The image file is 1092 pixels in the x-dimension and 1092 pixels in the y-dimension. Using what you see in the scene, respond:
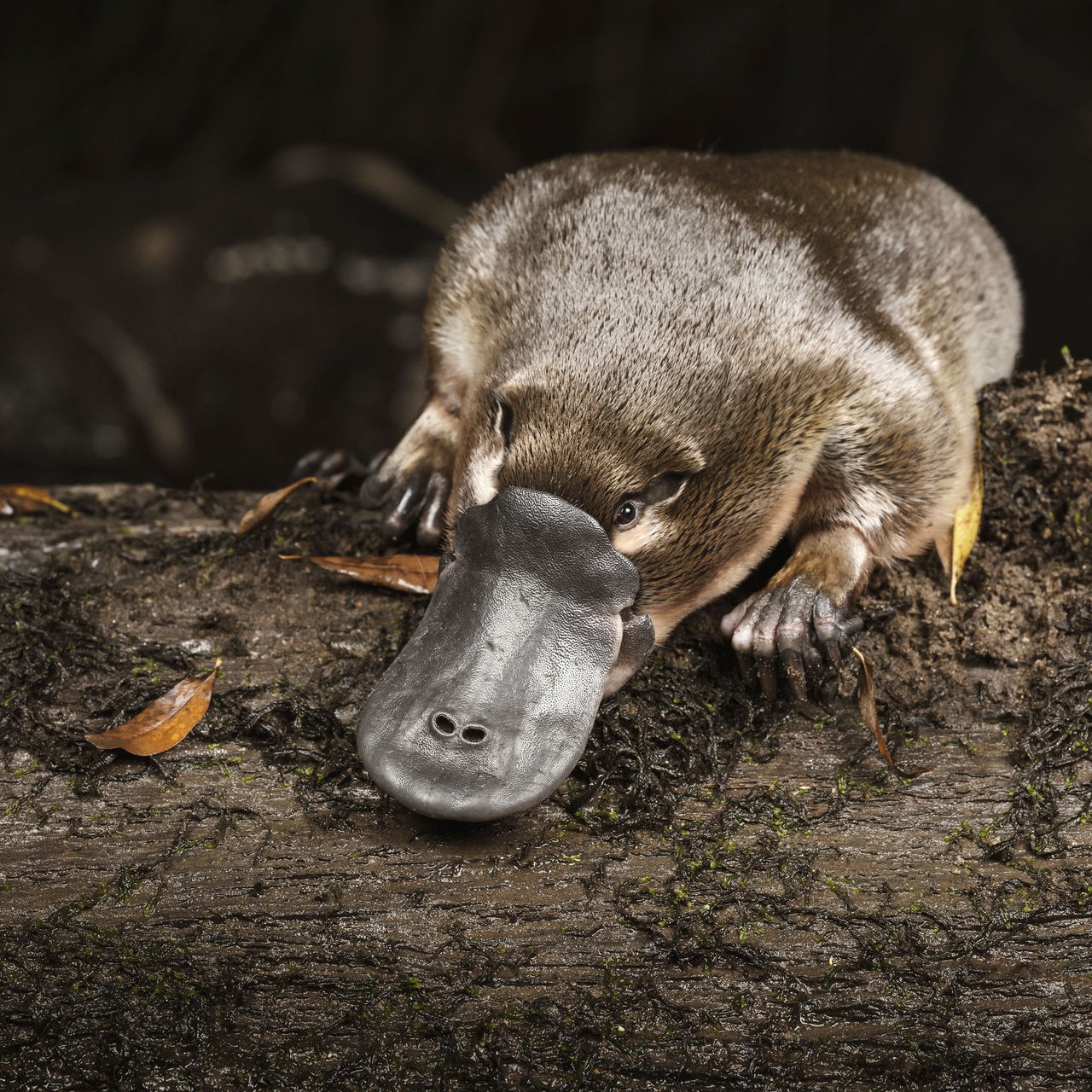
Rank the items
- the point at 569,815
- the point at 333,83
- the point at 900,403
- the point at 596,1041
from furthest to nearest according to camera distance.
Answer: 1. the point at 333,83
2. the point at 900,403
3. the point at 569,815
4. the point at 596,1041

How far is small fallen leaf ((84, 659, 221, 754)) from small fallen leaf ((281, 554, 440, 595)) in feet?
1.10

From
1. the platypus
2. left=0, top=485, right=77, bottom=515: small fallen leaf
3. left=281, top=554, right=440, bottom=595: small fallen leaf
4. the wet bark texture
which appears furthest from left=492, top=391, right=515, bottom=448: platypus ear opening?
left=0, top=485, right=77, bottom=515: small fallen leaf

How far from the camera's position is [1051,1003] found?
5.11 feet

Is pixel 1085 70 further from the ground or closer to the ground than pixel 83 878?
further from the ground

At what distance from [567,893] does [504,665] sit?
324 millimetres

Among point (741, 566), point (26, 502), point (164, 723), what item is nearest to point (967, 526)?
point (741, 566)

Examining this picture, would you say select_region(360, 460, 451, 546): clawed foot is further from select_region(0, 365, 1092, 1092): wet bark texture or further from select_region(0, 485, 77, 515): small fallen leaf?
select_region(0, 485, 77, 515): small fallen leaf

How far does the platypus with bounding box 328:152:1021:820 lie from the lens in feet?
5.21

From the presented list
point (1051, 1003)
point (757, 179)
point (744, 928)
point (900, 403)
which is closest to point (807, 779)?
point (744, 928)

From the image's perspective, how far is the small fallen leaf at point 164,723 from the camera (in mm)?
1728

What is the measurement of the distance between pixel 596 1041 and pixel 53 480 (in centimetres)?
406

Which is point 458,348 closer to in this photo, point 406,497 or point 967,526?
point 406,497

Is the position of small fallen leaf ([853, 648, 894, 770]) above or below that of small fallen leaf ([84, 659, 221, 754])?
above

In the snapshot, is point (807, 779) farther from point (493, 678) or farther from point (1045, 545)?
point (1045, 545)
